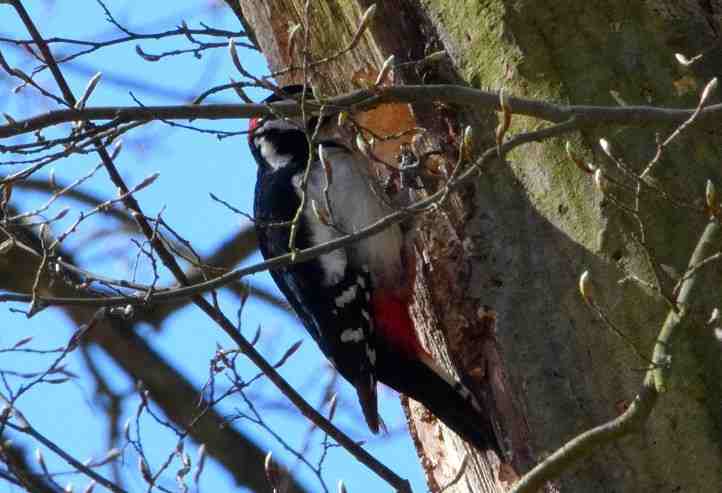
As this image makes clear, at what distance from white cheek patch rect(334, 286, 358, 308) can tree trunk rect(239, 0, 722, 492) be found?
52 cm

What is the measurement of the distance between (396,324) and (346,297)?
23 cm

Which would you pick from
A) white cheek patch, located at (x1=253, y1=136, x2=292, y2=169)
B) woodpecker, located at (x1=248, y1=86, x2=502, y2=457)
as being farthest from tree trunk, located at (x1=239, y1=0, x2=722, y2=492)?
white cheek patch, located at (x1=253, y1=136, x2=292, y2=169)

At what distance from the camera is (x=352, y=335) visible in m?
3.55

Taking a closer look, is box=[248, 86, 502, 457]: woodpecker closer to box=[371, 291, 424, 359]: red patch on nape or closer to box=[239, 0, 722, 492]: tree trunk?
box=[371, 291, 424, 359]: red patch on nape

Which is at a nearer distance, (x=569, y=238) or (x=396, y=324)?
(x=569, y=238)

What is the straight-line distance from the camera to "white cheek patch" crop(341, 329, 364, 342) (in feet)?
11.6

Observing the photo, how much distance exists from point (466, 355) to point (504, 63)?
2.49 feet

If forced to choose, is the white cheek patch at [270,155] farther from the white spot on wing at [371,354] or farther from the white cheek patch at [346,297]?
the white spot on wing at [371,354]

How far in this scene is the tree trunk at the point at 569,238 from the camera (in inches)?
101

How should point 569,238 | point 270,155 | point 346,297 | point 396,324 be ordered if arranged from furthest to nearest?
point 270,155 → point 346,297 → point 396,324 → point 569,238

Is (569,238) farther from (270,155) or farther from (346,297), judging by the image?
(270,155)

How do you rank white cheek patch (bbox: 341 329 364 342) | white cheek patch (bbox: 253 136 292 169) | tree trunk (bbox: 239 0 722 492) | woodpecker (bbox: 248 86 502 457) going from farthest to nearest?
1. white cheek patch (bbox: 253 136 292 169)
2. white cheek patch (bbox: 341 329 364 342)
3. woodpecker (bbox: 248 86 502 457)
4. tree trunk (bbox: 239 0 722 492)

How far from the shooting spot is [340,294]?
365cm

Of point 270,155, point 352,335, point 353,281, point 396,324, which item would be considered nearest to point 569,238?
point 396,324
